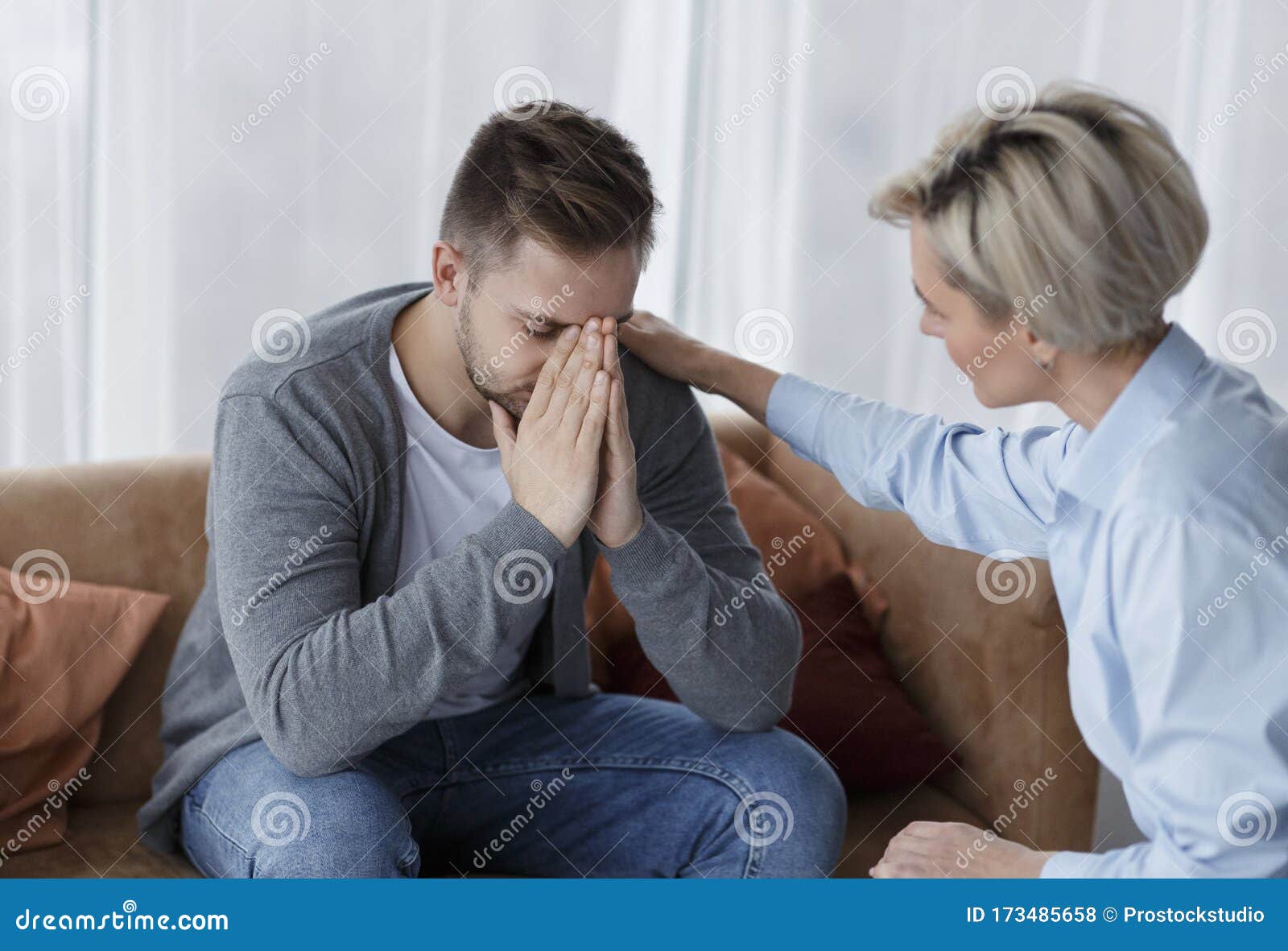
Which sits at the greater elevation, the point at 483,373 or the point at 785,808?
the point at 483,373

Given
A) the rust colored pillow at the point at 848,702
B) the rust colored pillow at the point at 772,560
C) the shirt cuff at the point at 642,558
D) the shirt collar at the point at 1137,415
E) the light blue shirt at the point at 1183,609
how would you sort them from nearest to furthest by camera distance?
1. the light blue shirt at the point at 1183,609
2. the shirt collar at the point at 1137,415
3. the shirt cuff at the point at 642,558
4. the rust colored pillow at the point at 848,702
5. the rust colored pillow at the point at 772,560

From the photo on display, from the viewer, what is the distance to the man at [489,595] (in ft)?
4.10

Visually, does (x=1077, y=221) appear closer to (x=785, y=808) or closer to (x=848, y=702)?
(x=785, y=808)

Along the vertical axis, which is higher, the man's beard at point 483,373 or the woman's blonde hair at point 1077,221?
the woman's blonde hair at point 1077,221

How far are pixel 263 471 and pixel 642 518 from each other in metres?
0.43

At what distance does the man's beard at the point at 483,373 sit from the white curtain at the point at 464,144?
0.79 metres

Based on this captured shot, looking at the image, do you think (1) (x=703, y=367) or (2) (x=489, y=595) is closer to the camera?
(2) (x=489, y=595)

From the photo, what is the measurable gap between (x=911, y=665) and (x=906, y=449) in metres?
0.57

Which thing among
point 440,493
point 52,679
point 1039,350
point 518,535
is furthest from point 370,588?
point 1039,350

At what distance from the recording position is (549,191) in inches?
51.7

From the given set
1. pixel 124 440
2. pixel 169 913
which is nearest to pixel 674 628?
pixel 169 913

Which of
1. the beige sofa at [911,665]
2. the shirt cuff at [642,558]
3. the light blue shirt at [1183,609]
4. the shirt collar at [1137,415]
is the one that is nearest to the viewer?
the light blue shirt at [1183,609]

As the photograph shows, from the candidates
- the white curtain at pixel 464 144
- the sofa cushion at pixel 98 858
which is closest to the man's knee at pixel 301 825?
the sofa cushion at pixel 98 858

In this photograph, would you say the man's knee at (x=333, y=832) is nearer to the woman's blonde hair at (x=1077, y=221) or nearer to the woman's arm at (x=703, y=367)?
the woman's arm at (x=703, y=367)
